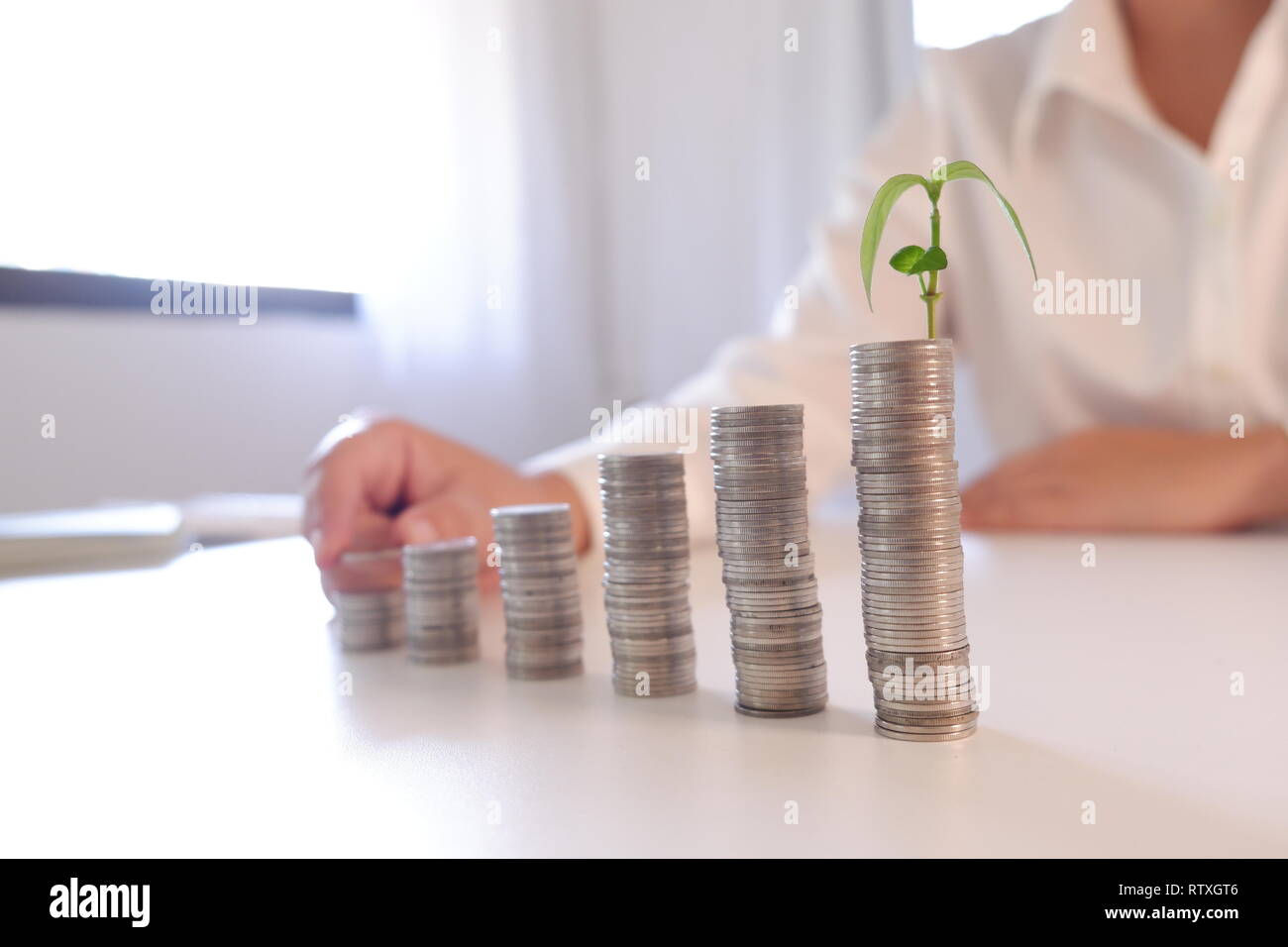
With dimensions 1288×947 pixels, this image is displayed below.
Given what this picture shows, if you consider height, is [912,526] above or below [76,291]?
below

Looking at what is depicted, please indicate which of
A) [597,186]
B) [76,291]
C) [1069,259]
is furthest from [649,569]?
[597,186]

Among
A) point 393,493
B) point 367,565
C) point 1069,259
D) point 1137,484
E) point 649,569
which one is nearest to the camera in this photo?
point 649,569

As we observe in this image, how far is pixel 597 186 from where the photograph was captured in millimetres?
3422

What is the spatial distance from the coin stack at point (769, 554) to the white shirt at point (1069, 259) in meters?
0.68

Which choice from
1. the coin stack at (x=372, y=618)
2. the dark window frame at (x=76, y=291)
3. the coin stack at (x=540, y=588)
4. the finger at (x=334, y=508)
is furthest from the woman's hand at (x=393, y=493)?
the dark window frame at (x=76, y=291)

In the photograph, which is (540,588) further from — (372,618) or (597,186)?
(597,186)

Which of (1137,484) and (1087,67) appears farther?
(1087,67)

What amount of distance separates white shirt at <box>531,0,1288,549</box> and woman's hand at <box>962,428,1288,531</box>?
16 centimetres

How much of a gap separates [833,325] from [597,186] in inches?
75.8

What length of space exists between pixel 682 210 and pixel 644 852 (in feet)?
10.3

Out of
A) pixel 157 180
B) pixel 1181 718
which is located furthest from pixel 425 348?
pixel 1181 718

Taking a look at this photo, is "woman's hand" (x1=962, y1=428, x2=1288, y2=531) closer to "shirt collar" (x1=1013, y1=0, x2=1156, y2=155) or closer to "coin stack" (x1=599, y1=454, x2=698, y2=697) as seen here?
"shirt collar" (x1=1013, y1=0, x2=1156, y2=155)

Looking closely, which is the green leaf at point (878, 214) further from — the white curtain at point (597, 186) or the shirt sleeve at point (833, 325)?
the white curtain at point (597, 186)

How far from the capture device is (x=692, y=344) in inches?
134
